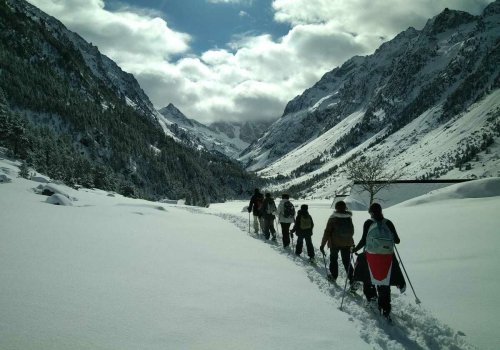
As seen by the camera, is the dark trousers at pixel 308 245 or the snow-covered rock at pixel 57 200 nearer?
the dark trousers at pixel 308 245

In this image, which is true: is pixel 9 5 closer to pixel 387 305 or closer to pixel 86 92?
pixel 86 92

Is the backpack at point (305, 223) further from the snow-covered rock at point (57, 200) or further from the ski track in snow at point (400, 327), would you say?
the snow-covered rock at point (57, 200)

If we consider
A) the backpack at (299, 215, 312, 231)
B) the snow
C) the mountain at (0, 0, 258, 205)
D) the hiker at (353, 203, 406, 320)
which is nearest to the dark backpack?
the backpack at (299, 215, 312, 231)

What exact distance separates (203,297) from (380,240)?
4.08 meters

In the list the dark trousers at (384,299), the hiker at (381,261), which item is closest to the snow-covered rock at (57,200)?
the hiker at (381,261)

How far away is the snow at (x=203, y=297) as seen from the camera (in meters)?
5.41

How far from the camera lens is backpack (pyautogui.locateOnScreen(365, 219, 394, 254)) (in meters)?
8.12

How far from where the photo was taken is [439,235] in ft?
53.8

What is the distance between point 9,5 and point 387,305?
235m

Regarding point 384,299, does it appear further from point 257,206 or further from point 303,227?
point 257,206

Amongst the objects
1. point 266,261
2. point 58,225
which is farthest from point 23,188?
point 266,261

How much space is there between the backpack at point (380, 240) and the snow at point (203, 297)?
144 centimetres

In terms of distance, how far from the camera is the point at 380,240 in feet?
26.7

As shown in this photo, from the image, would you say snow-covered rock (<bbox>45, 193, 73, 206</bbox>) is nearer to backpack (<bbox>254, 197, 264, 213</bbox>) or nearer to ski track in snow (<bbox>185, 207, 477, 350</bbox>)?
backpack (<bbox>254, 197, 264, 213</bbox>)
